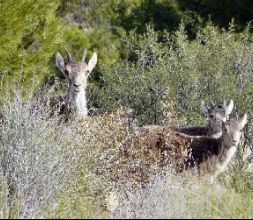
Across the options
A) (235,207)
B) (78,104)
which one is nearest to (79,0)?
(78,104)

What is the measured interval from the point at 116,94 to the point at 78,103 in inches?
120

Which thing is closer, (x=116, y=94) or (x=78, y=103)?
(x=78, y=103)

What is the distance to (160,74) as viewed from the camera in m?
14.8

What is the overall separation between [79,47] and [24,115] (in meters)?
11.5

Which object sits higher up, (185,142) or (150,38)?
(150,38)

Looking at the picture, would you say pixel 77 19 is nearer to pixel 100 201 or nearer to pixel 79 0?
pixel 79 0

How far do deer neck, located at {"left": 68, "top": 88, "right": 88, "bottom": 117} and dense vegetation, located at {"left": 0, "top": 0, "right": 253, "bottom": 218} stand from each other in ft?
0.56

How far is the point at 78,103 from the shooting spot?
40.2 feet

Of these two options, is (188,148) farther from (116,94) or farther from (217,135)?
(116,94)

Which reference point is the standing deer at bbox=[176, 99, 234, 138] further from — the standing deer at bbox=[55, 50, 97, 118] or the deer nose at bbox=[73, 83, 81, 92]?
the deer nose at bbox=[73, 83, 81, 92]

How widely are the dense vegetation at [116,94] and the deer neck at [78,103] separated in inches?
6.7

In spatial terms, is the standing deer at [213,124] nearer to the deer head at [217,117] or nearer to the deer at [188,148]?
the deer head at [217,117]

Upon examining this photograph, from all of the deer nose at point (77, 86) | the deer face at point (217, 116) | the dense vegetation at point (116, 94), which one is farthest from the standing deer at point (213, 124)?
the deer nose at point (77, 86)

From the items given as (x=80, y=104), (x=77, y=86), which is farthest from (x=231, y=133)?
(x=77, y=86)
